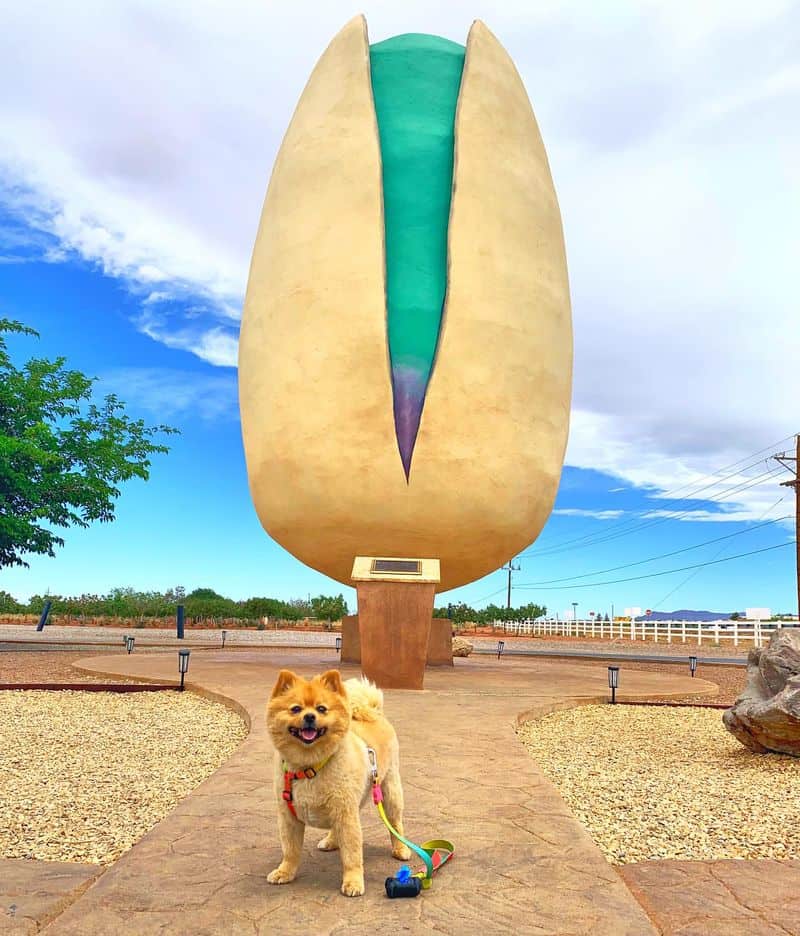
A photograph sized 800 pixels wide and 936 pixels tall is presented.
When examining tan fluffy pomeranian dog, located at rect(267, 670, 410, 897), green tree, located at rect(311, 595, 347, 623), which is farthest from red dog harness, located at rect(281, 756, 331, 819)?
green tree, located at rect(311, 595, 347, 623)

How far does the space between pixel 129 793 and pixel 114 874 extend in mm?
2107

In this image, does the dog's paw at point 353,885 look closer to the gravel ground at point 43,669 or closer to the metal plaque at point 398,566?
the metal plaque at point 398,566

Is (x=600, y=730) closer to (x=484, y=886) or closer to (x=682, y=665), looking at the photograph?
(x=484, y=886)

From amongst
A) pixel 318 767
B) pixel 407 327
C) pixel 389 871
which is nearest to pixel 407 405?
pixel 407 327

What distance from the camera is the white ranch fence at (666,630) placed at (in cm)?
3120

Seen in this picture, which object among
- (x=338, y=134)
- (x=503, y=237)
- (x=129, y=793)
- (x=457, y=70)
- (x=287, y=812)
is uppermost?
(x=457, y=70)

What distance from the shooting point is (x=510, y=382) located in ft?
39.8

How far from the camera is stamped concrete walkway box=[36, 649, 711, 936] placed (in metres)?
3.06

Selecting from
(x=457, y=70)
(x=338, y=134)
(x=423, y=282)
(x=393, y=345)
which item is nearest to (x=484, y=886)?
(x=393, y=345)

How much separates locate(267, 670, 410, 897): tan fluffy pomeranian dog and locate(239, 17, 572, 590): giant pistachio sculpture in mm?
8447

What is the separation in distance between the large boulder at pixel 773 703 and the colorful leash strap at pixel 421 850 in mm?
4010

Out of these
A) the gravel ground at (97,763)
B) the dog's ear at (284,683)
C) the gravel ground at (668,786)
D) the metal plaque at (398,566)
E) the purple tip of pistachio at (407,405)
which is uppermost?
the purple tip of pistachio at (407,405)

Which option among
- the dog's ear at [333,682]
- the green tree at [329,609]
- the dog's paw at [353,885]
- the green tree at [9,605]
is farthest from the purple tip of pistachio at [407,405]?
the green tree at [9,605]

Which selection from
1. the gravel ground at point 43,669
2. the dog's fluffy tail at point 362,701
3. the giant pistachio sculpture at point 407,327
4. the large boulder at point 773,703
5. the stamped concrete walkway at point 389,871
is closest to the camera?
the stamped concrete walkway at point 389,871
